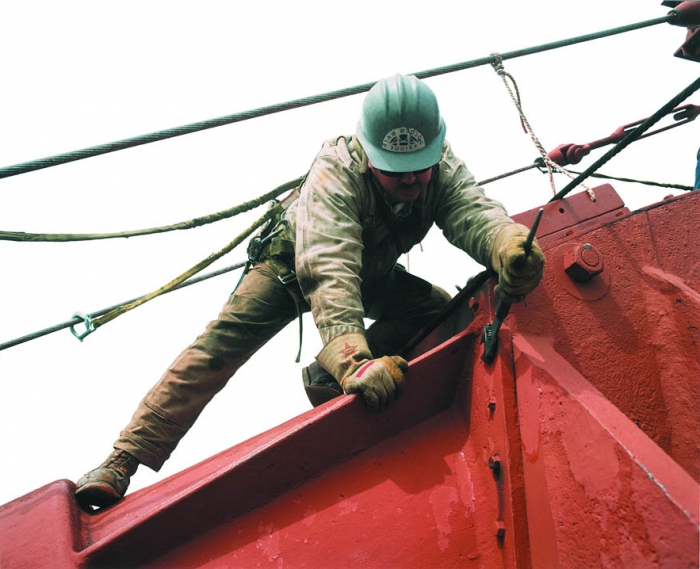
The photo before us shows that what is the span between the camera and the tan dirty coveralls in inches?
97.0

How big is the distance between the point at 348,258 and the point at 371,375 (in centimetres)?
59

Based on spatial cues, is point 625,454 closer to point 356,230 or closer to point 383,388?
point 383,388

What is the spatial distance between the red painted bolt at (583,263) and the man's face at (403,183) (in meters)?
0.68

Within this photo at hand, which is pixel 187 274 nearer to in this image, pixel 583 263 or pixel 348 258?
pixel 348 258

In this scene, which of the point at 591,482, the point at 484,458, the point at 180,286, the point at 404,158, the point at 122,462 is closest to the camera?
the point at 591,482

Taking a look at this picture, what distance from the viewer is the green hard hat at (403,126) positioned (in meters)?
2.54

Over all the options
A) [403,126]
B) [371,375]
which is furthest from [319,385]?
[403,126]

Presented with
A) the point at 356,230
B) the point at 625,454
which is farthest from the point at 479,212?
the point at 625,454

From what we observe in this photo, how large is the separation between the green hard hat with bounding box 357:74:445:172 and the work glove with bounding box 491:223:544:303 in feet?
1.92

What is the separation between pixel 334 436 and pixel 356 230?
876mm

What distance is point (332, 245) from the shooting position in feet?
8.12

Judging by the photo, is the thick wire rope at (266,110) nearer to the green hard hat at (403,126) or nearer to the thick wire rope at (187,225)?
the thick wire rope at (187,225)

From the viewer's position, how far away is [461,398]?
223cm

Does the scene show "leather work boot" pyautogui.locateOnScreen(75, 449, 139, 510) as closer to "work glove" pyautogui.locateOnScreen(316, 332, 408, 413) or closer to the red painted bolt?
"work glove" pyautogui.locateOnScreen(316, 332, 408, 413)
